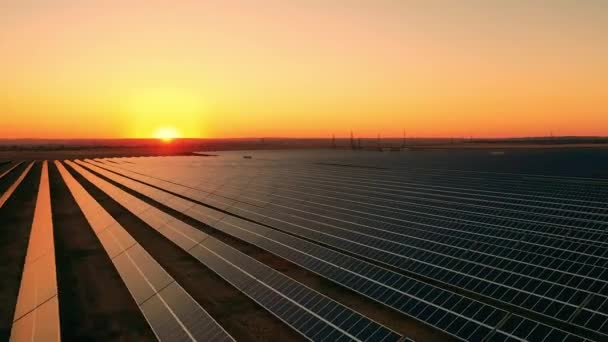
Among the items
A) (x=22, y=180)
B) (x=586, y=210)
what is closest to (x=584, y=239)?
(x=586, y=210)

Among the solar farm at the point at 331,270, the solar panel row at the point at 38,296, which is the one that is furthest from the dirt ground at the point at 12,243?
the solar panel row at the point at 38,296

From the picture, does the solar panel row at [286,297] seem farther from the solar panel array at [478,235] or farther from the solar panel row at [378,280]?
→ the solar panel array at [478,235]

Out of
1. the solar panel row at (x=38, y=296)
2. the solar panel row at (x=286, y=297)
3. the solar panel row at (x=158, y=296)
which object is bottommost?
the solar panel row at (x=286, y=297)

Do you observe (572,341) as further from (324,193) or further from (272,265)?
(324,193)

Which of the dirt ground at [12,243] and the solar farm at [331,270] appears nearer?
the solar farm at [331,270]

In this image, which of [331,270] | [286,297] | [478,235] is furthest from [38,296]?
[478,235]
